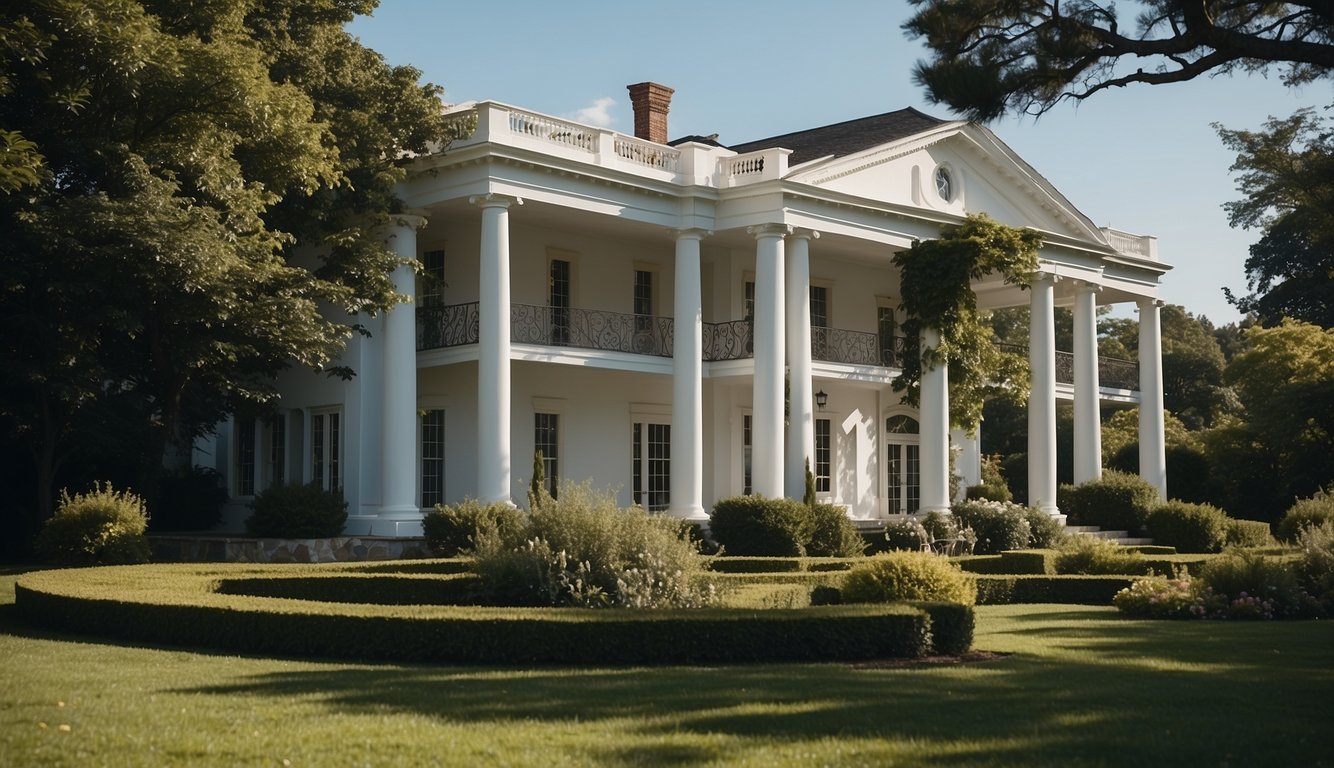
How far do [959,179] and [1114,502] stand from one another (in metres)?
8.47

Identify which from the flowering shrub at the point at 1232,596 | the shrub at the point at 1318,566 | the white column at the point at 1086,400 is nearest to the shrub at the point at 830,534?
the flowering shrub at the point at 1232,596

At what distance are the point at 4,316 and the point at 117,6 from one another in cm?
536

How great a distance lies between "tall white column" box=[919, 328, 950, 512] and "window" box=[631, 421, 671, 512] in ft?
18.6

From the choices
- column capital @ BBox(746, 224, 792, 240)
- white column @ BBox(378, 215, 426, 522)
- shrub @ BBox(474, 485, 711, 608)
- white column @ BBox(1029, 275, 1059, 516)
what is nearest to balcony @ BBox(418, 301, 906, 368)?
white column @ BBox(378, 215, 426, 522)

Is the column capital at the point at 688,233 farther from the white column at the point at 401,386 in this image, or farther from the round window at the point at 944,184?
the round window at the point at 944,184

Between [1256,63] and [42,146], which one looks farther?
[42,146]

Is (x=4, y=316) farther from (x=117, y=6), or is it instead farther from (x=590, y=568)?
(x=590, y=568)

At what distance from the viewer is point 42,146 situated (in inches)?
835

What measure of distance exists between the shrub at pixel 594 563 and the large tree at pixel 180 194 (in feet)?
24.4

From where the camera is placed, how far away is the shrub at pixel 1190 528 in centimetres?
3138

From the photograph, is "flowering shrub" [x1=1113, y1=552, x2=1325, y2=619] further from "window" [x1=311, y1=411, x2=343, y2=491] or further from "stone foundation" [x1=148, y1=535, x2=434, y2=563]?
"window" [x1=311, y1=411, x2=343, y2=491]

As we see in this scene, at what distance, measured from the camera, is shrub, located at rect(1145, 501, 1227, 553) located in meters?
31.4

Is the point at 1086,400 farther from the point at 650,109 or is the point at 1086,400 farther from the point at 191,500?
the point at 191,500

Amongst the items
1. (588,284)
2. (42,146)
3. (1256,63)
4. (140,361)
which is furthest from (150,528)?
(1256,63)
